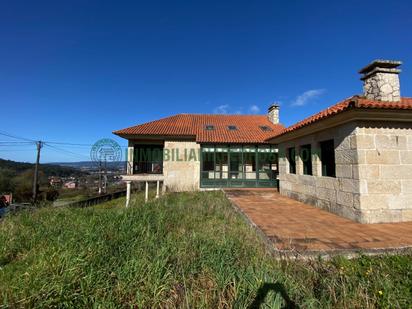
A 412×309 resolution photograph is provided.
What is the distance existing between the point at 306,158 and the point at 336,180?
2.31 metres

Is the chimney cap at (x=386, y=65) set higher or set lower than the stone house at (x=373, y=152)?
higher

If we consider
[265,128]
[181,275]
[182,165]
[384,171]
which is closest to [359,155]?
[384,171]

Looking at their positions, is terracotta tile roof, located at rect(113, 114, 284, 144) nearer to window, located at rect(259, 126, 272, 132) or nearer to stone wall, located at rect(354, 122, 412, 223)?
window, located at rect(259, 126, 272, 132)

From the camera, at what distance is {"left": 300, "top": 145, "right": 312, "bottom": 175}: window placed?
7841 mm

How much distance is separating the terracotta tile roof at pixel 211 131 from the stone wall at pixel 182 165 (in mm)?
943

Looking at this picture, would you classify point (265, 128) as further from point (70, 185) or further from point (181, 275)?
point (70, 185)

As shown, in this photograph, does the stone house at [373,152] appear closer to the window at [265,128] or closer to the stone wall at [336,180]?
the stone wall at [336,180]

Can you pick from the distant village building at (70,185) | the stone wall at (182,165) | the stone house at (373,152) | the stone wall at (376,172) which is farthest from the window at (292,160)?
the distant village building at (70,185)

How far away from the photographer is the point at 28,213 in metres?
6.12

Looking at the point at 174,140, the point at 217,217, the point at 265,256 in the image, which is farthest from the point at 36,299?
the point at 174,140

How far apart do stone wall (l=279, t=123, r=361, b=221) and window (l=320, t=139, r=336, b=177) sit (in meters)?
0.14

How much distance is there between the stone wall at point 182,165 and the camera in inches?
615

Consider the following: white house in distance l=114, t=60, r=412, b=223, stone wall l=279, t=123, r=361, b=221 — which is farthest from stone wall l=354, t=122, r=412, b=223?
stone wall l=279, t=123, r=361, b=221

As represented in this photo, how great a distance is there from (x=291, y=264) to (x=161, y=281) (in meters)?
1.82
